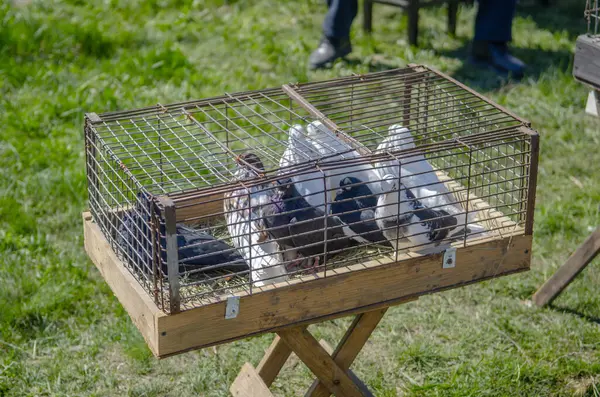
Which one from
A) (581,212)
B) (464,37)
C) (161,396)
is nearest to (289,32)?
(464,37)

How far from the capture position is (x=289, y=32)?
7.47 m

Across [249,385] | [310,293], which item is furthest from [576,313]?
[310,293]

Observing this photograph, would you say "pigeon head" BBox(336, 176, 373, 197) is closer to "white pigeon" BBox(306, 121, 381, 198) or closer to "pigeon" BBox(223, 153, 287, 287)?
"white pigeon" BBox(306, 121, 381, 198)

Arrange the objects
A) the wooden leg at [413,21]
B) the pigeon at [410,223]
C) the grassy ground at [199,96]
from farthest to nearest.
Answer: the wooden leg at [413,21]
the grassy ground at [199,96]
the pigeon at [410,223]

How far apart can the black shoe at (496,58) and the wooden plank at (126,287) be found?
169 inches

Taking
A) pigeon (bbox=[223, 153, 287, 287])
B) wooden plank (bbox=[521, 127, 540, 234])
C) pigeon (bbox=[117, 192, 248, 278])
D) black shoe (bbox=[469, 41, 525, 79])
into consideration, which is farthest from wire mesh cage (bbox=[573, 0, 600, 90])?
black shoe (bbox=[469, 41, 525, 79])

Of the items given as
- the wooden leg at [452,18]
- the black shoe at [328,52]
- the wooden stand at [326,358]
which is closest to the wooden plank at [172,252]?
the wooden stand at [326,358]

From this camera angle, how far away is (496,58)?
662 cm

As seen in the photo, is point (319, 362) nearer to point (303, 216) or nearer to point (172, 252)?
Answer: point (303, 216)

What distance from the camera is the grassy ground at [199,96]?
363cm

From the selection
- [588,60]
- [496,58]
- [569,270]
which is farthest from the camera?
[496,58]

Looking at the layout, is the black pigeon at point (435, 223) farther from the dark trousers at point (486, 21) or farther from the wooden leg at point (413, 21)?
the wooden leg at point (413, 21)

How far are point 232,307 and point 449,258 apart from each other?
0.72 metres

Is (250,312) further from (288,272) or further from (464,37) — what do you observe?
(464,37)
